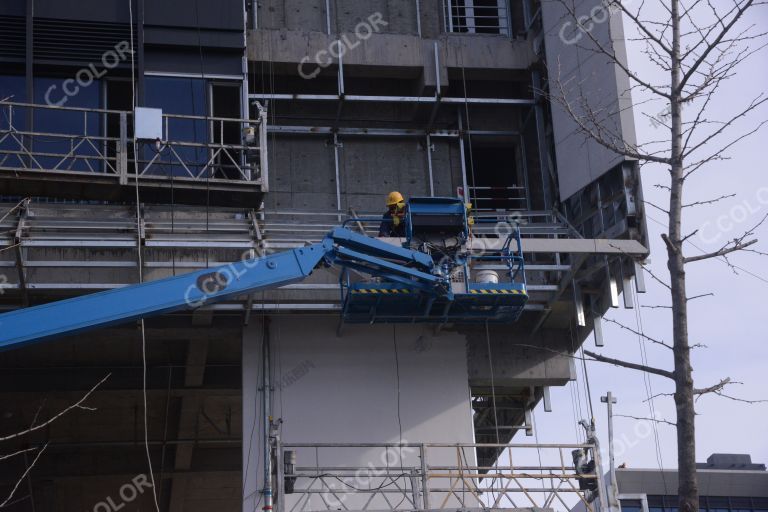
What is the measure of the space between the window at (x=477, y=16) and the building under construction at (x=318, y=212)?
0.07 m

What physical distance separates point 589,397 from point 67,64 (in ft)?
42.8

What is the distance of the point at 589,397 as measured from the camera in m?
25.0

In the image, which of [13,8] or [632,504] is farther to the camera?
[632,504]

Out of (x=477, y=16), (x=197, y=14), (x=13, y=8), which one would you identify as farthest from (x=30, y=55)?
(x=477, y=16)

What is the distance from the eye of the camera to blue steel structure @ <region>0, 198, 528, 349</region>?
17.9 meters

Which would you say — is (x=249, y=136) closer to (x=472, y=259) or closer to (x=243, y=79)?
(x=243, y=79)

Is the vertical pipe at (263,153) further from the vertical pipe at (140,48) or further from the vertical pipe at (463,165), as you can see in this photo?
the vertical pipe at (463,165)

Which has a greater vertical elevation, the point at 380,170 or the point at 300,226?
the point at 380,170

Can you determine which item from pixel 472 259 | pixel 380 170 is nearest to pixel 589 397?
pixel 472 259

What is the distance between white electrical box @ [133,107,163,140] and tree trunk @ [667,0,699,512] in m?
11.3

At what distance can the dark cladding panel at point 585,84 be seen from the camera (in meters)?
23.9

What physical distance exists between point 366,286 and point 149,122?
5306mm

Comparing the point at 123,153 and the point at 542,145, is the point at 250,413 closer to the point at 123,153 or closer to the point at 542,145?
the point at 123,153

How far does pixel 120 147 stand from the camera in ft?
71.7
